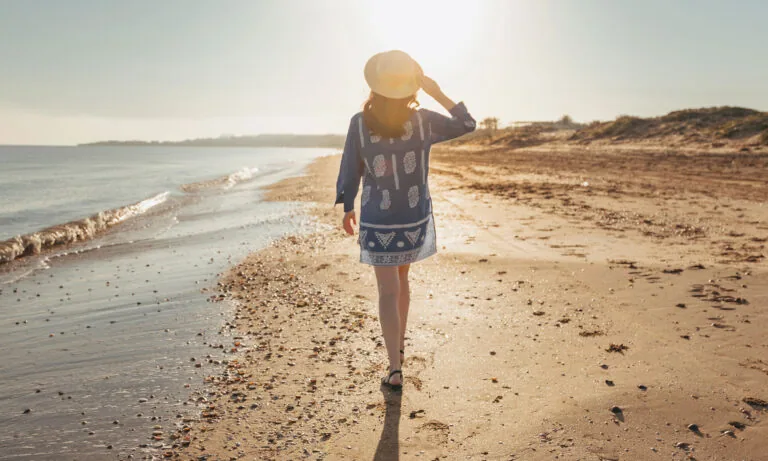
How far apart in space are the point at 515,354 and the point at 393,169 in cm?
165

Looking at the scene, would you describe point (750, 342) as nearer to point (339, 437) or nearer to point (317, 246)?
point (339, 437)

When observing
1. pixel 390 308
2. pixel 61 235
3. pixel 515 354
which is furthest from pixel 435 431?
pixel 61 235

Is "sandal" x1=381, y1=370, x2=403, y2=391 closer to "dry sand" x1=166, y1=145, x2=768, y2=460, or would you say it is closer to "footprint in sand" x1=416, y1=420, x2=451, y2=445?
"dry sand" x1=166, y1=145, x2=768, y2=460

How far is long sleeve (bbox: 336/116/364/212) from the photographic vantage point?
317 cm

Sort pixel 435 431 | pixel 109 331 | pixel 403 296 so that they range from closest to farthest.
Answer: pixel 435 431
pixel 403 296
pixel 109 331

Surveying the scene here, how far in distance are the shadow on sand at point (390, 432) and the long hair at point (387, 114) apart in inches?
62.7

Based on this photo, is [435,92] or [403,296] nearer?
[435,92]

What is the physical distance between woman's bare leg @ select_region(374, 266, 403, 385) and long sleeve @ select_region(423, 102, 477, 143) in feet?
2.96

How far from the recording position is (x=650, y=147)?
79.7ft

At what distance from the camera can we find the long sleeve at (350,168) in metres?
3.17

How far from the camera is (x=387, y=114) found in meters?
3.00

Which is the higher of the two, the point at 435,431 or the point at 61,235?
the point at 61,235

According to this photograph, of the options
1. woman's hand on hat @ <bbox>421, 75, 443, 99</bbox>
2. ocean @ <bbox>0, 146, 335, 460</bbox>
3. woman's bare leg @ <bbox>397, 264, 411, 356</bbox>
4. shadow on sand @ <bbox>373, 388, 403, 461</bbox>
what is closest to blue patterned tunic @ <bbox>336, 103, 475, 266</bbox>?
woman's hand on hat @ <bbox>421, 75, 443, 99</bbox>

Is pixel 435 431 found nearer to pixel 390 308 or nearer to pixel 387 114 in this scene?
pixel 390 308
